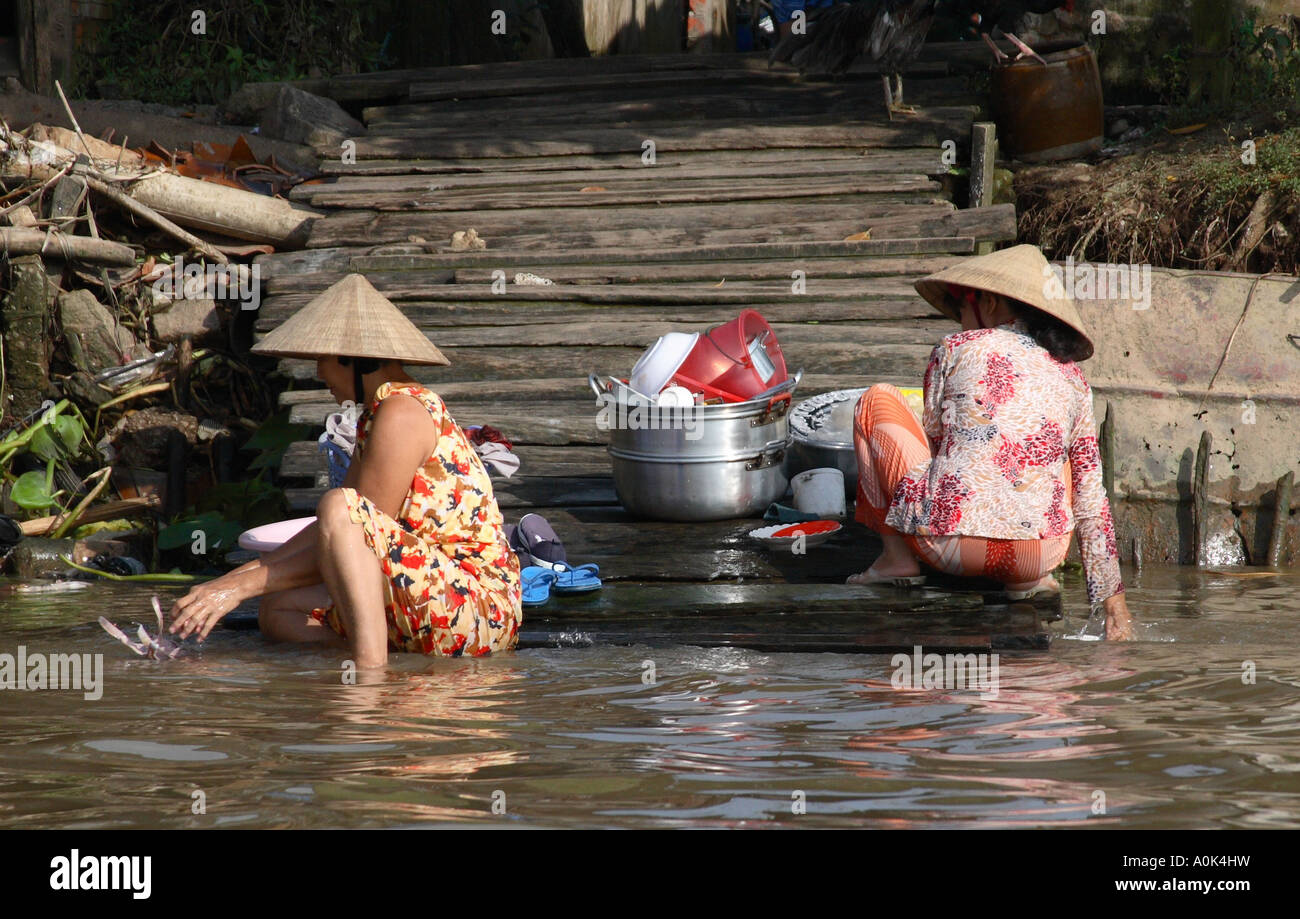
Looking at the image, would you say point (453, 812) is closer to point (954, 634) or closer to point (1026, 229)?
point (954, 634)

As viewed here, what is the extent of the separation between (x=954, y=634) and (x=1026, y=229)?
4814 mm

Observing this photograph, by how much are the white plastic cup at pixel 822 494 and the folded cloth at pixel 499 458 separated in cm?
119

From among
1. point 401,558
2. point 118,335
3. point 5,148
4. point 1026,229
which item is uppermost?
point 5,148

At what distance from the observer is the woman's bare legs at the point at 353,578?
4180mm

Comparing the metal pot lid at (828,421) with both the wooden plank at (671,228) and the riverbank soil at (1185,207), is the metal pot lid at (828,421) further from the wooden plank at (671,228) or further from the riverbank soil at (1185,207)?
the riverbank soil at (1185,207)

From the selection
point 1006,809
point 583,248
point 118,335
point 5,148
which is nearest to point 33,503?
point 118,335

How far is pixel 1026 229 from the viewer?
28.4 feet

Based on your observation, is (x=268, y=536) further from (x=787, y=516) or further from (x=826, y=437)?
(x=826, y=437)

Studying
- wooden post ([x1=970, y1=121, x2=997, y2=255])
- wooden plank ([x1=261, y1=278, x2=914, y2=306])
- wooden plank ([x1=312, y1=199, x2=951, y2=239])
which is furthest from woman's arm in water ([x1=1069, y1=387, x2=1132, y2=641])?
wooden post ([x1=970, y1=121, x2=997, y2=255])

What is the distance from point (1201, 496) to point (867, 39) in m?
4.12

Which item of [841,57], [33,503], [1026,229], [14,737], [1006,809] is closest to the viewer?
[1006,809]

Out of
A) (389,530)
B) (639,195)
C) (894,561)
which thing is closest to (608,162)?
(639,195)

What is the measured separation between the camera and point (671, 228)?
8.44 metres

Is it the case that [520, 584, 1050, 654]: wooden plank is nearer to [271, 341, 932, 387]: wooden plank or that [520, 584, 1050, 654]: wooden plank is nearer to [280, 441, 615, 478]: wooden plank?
[280, 441, 615, 478]: wooden plank
